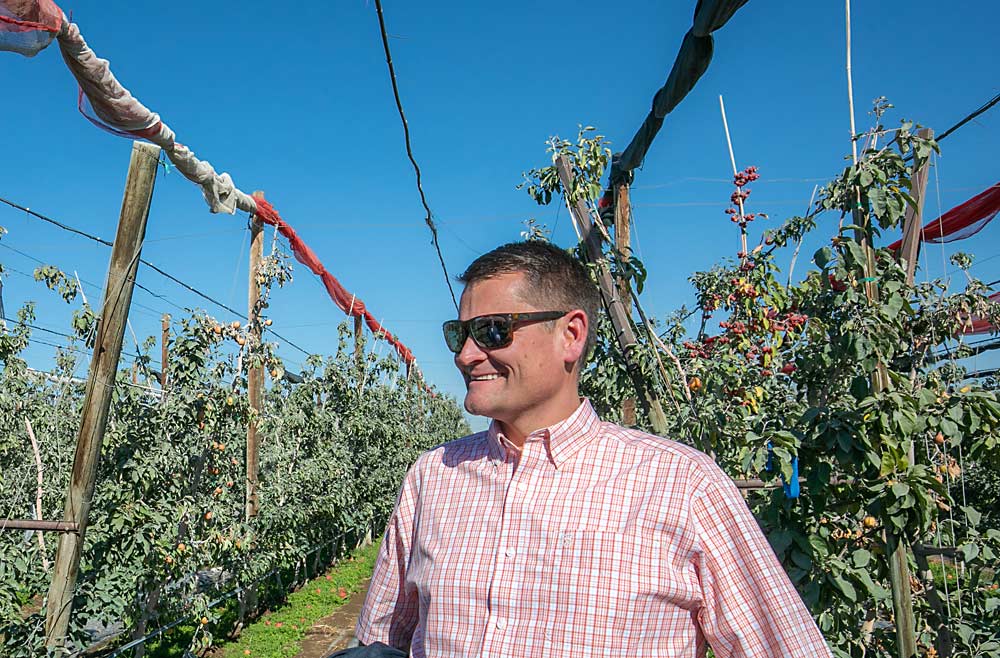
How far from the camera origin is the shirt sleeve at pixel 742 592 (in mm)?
1349

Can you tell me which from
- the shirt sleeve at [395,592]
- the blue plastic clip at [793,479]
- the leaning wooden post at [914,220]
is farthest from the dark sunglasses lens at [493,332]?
the leaning wooden post at [914,220]

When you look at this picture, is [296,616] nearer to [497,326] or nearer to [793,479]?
[793,479]

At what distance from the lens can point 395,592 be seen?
1.76 metres

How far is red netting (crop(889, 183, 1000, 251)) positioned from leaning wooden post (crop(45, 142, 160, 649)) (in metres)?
4.69

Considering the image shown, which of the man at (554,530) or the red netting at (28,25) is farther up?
the red netting at (28,25)

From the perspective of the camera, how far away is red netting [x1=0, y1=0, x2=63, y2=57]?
3.24 meters

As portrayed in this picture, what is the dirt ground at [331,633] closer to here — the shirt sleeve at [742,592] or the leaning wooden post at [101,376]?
the leaning wooden post at [101,376]

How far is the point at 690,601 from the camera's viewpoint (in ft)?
4.62

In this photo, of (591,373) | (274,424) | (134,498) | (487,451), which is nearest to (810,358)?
(591,373)

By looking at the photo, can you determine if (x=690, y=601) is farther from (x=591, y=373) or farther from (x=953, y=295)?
(x=591, y=373)

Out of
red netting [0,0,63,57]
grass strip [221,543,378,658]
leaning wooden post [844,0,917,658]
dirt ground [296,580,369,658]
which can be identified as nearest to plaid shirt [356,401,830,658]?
leaning wooden post [844,0,917,658]

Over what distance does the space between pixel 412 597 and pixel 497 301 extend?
683 mm

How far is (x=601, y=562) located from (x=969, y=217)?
514 cm

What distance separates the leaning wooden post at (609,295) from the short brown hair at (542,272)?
76.9 inches
